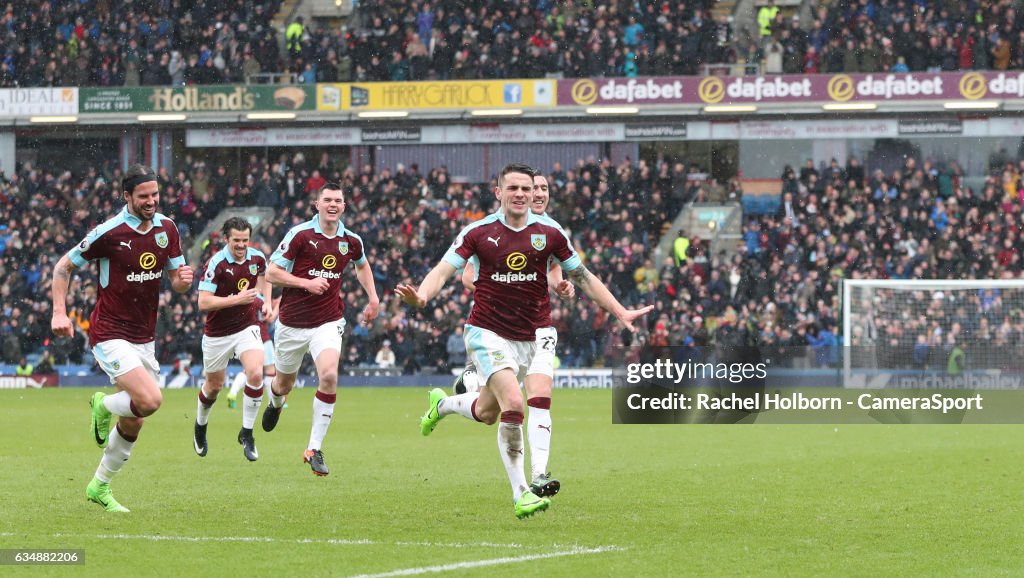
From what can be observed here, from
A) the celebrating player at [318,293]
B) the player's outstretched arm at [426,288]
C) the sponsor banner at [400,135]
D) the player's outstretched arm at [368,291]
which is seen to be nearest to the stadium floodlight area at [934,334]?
the player's outstretched arm at [368,291]

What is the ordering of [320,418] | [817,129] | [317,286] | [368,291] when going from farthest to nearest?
[817,129]
[368,291]
[320,418]
[317,286]

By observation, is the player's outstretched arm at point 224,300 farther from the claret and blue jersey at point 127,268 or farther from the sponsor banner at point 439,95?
the sponsor banner at point 439,95

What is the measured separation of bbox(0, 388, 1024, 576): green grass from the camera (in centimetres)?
882

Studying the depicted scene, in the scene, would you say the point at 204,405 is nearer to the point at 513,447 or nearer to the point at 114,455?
the point at 114,455

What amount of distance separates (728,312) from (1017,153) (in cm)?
1148

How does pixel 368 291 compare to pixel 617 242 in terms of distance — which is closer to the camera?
pixel 368 291

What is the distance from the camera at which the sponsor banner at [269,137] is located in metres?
43.6

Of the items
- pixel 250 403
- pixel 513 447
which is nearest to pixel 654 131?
pixel 250 403

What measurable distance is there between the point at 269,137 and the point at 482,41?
7061 mm

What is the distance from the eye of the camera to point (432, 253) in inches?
1535

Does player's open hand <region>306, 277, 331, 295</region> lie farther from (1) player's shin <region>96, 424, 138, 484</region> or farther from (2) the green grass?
(1) player's shin <region>96, 424, 138, 484</region>

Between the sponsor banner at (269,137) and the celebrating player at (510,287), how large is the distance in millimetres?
32836

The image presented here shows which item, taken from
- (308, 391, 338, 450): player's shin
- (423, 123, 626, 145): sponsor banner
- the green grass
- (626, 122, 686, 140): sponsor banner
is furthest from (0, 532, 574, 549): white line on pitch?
(423, 123, 626, 145): sponsor banner

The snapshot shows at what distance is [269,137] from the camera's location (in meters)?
43.9
